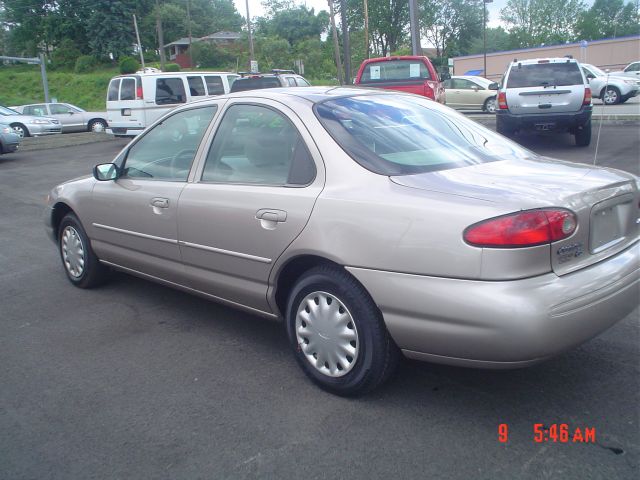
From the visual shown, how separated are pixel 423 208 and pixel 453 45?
2994 inches

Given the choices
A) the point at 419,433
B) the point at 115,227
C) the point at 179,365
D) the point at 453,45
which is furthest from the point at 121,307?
the point at 453,45

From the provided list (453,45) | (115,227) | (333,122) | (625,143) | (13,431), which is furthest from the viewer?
(453,45)

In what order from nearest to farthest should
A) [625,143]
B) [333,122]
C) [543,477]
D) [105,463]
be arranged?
[543,477]
[105,463]
[333,122]
[625,143]

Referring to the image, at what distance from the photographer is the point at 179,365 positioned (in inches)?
147

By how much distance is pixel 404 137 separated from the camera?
3.47m

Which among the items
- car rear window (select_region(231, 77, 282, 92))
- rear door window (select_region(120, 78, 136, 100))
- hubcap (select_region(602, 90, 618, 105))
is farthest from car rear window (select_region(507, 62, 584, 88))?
hubcap (select_region(602, 90, 618, 105))

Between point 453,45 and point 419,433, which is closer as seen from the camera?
point 419,433

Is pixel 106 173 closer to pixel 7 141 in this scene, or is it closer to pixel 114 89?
pixel 7 141

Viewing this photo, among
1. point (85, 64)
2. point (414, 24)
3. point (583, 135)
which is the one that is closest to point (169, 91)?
point (414, 24)

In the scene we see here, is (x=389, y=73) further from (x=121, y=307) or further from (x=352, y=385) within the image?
(x=352, y=385)

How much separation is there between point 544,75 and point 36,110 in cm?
2246

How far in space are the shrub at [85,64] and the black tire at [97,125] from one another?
129 feet

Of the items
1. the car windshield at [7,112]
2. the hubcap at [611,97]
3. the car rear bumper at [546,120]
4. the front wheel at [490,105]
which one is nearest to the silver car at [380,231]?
the car rear bumper at [546,120]

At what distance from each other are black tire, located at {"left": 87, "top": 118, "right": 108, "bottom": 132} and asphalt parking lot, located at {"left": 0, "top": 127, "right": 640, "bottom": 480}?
24228mm
